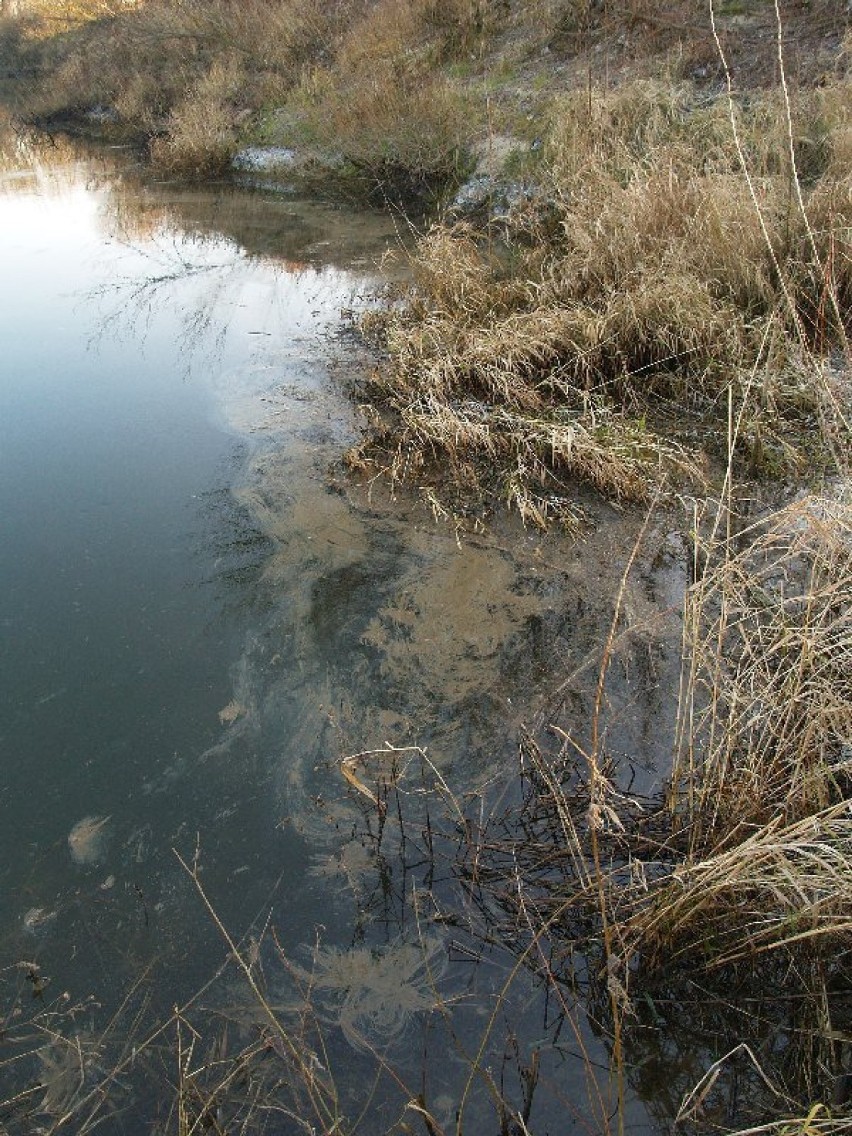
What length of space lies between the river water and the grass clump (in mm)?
398

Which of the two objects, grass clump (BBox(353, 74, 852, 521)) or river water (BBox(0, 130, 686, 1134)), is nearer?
river water (BBox(0, 130, 686, 1134))

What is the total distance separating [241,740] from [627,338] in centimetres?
303

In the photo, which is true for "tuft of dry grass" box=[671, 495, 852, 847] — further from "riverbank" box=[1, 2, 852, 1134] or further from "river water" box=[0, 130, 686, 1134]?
"river water" box=[0, 130, 686, 1134]

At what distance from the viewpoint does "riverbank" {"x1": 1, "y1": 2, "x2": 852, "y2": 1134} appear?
175 centimetres

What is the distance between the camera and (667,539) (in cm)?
347

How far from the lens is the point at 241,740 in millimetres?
2670

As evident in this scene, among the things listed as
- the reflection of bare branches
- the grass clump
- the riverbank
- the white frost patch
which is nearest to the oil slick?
the riverbank

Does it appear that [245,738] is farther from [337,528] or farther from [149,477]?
[149,477]

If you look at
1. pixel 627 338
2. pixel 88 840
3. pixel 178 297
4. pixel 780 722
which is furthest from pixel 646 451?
pixel 178 297

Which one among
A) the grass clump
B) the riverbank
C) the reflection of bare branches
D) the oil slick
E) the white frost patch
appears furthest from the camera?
the white frost patch

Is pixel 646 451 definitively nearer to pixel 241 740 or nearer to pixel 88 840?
pixel 241 740

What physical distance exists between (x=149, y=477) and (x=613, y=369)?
2520 mm

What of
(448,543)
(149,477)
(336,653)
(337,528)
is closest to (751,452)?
(448,543)

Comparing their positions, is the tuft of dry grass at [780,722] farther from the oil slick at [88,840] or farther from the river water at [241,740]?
the oil slick at [88,840]
